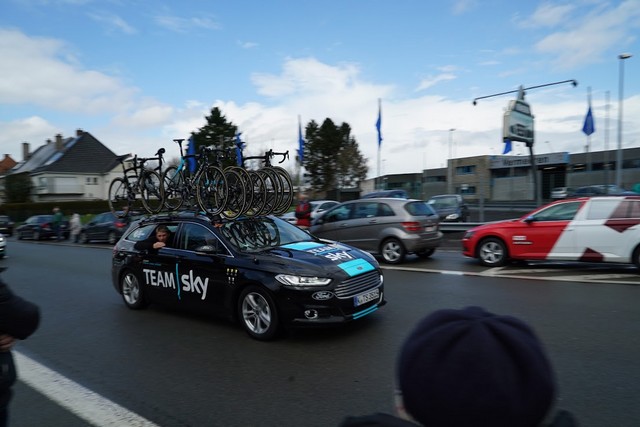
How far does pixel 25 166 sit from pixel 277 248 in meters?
74.3

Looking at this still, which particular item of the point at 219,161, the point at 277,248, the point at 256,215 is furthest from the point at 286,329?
the point at 219,161

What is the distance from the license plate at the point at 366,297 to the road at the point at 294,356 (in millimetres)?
449

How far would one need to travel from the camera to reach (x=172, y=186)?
9.02 meters

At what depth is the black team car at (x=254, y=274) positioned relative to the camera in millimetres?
5414

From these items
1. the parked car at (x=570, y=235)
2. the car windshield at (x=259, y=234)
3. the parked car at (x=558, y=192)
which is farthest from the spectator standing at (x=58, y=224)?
the parked car at (x=558, y=192)

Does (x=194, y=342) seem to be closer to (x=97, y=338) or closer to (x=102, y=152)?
(x=97, y=338)

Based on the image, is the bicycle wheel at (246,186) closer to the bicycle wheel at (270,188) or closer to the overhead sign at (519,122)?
the bicycle wheel at (270,188)

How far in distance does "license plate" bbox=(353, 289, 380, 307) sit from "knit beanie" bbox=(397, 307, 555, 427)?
4.31 metres

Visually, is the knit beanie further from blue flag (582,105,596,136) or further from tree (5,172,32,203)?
tree (5,172,32,203)

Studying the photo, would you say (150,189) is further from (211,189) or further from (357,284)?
(357,284)

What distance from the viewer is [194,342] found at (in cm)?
586

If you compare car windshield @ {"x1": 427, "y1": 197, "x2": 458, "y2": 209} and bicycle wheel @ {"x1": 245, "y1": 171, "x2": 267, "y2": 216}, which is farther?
car windshield @ {"x1": 427, "y1": 197, "x2": 458, "y2": 209}

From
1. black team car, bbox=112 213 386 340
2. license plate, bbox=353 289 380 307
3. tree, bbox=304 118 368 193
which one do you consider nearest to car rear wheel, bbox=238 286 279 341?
black team car, bbox=112 213 386 340

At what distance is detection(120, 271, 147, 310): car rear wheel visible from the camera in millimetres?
7629
